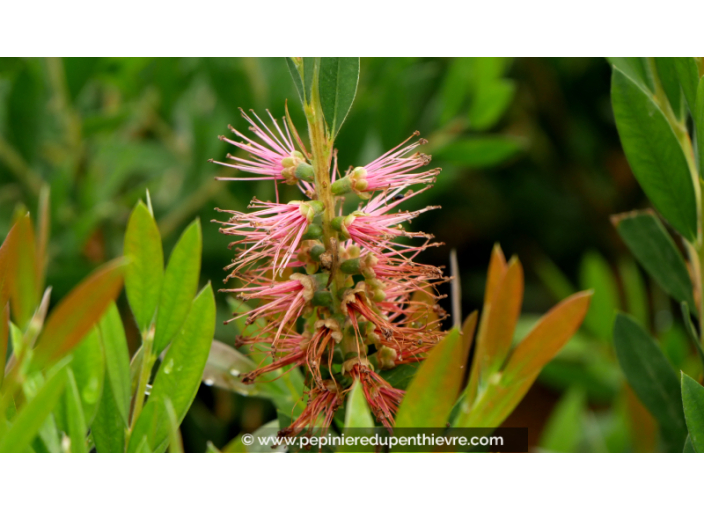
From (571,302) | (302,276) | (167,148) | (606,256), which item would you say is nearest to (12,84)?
(167,148)

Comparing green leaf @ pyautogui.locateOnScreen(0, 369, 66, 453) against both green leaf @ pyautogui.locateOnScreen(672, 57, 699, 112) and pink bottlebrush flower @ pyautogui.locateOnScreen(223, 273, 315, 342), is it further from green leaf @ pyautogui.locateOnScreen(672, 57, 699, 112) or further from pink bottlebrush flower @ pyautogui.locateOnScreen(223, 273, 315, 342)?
green leaf @ pyautogui.locateOnScreen(672, 57, 699, 112)

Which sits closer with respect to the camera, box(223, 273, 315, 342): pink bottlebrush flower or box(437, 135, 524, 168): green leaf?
box(223, 273, 315, 342): pink bottlebrush flower

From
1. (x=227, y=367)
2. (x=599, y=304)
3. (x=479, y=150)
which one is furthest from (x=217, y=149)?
(x=599, y=304)

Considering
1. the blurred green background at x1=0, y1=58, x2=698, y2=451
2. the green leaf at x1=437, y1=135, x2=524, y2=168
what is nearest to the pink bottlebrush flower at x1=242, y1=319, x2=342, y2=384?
the blurred green background at x1=0, y1=58, x2=698, y2=451

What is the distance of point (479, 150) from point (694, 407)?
0.48m

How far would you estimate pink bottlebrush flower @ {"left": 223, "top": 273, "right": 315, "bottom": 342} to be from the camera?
1.28ft

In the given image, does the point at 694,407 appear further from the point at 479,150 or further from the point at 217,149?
the point at 217,149

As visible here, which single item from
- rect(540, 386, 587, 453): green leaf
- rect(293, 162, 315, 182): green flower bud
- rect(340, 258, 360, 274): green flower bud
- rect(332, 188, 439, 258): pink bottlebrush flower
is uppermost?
rect(293, 162, 315, 182): green flower bud

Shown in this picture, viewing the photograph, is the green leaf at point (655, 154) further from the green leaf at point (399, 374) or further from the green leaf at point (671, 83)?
the green leaf at point (399, 374)

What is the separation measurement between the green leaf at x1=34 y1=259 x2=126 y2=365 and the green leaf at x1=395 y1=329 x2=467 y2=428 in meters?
0.16

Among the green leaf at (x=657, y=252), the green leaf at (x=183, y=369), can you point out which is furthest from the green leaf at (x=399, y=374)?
the green leaf at (x=657, y=252)

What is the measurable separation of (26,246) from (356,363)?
195 mm

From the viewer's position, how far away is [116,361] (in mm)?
403
